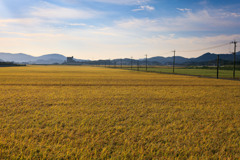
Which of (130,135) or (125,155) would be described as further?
(130,135)

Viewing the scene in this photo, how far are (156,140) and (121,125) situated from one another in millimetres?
2047

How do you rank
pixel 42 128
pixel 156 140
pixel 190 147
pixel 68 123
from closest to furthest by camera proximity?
pixel 190 147 → pixel 156 140 → pixel 42 128 → pixel 68 123

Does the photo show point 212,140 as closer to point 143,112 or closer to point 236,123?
point 236,123

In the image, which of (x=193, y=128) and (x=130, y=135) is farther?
(x=193, y=128)

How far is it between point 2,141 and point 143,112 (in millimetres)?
7050

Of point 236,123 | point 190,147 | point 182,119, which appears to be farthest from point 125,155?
point 236,123

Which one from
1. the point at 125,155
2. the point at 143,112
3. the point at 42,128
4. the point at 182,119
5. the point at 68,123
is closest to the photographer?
the point at 125,155

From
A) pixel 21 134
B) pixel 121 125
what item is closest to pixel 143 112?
pixel 121 125

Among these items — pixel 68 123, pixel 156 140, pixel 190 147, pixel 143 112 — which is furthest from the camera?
pixel 143 112

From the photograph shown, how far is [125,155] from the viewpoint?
5.41 meters

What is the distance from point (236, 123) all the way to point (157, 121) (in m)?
3.82

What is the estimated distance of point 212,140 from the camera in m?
6.64

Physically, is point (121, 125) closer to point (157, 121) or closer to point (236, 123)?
point (157, 121)

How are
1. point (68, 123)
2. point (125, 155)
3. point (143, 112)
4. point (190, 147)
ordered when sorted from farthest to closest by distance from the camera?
1. point (143, 112)
2. point (68, 123)
3. point (190, 147)
4. point (125, 155)
